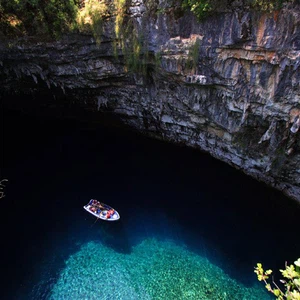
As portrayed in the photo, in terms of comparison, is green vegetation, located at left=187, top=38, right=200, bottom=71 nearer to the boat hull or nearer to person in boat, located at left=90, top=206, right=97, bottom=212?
the boat hull

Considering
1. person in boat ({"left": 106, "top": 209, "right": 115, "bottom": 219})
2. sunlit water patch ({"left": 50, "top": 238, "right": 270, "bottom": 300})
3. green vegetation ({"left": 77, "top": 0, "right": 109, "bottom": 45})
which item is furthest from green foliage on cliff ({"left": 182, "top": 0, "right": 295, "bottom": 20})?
sunlit water patch ({"left": 50, "top": 238, "right": 270, "bottom": 300})

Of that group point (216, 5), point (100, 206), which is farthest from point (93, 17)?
point (100, 206)

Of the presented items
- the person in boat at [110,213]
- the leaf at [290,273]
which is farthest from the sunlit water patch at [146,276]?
the leaf at [290,273]

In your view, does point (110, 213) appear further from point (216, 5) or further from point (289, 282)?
point (289, 282)

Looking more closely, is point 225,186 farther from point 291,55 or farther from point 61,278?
point 61,278

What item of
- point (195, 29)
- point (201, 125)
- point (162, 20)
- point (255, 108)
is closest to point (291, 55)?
point (255, 108)

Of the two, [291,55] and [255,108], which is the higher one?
[291,55]
